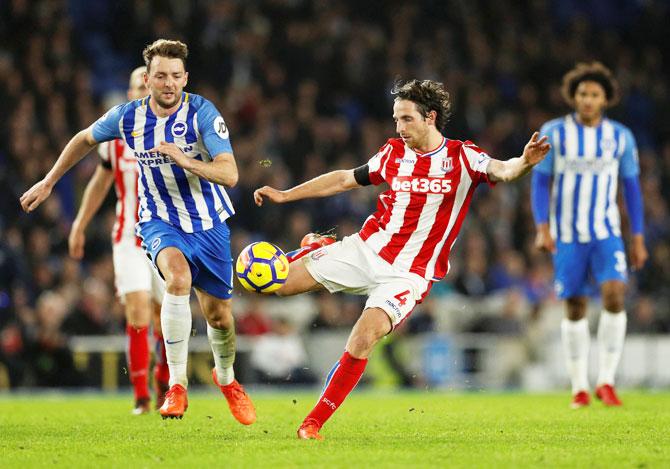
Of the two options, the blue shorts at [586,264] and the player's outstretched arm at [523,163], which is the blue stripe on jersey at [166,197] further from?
the blue shorts at [586,264]

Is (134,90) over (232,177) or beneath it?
over

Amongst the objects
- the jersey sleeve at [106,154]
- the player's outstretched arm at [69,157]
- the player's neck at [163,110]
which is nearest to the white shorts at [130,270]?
the jersey sleeve at [106,154]

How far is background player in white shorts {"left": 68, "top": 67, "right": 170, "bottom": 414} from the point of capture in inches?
370

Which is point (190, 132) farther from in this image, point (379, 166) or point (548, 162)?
point (548, 162)

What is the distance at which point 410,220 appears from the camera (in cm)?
762

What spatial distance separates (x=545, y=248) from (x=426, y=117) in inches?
111

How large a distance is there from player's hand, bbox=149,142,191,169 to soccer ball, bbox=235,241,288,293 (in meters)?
0.68

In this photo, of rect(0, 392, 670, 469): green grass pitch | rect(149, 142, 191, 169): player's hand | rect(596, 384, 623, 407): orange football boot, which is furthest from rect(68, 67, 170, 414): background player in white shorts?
rect(596, 384, 623, 407): orange football boot

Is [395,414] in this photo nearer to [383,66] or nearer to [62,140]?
[62,140]

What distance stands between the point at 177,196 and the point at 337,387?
5.68ft

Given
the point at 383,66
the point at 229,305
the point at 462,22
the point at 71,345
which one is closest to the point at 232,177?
the point at 229,305

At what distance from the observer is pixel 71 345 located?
47.3 ft

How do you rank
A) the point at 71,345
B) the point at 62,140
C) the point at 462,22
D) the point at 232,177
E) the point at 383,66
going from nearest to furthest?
the point at 232,177, the point at 71,345, the point at 62,140, the point at 383,66, the point at 462,22

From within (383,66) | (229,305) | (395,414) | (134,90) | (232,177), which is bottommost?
(395,414)
